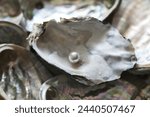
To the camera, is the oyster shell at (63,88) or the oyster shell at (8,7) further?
the oyster shell at (8,7)

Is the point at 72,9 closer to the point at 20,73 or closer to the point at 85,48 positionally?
the point at 85,48

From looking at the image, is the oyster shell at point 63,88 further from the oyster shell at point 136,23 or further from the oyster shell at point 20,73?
the oyster shell at point 136,23

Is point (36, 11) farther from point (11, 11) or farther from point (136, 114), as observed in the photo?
point (136, 114)

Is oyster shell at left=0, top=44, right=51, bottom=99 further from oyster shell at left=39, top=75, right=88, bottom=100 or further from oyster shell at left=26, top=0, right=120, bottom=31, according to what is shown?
oyster shell at left=26, top=0, right=120, bottom=31

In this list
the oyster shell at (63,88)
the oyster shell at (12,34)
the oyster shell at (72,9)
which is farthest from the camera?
the oyster shell at (72,9)

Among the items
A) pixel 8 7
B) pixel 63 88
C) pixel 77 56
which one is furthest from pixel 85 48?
pixel 8 7

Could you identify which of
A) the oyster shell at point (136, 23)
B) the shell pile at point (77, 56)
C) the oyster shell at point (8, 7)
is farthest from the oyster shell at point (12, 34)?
the oyster shell at point (136, 23)

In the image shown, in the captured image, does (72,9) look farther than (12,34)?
Yes

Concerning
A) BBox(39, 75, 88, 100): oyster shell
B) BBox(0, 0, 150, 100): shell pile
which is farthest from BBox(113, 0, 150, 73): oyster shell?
BBox(39, 75, 88, 100): oyster shell
